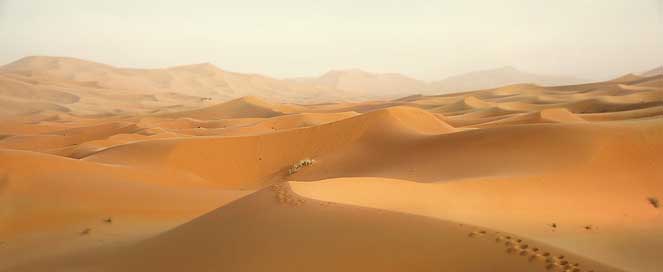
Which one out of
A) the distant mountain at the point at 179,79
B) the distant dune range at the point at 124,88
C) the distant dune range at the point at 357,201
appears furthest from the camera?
the distant mountain at the point at 179,79

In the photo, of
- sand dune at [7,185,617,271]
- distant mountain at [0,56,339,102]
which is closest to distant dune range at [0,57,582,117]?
distant mountain at [0,56,339,102]

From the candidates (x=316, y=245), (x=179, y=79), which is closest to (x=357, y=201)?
(x=316, y=245)

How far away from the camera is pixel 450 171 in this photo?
1366 cm

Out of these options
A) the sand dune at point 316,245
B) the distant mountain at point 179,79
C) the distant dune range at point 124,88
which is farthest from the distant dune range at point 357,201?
the distant mountain at point 179,79

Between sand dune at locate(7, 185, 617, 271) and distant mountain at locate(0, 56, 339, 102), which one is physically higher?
distant mountain at locate(0, 56, 339, 102)

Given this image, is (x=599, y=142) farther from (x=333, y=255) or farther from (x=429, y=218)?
(x=333, y=255)

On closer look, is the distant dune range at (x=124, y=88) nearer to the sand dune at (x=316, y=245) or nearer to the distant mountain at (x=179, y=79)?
the distant mountain at (x=179, y=79)

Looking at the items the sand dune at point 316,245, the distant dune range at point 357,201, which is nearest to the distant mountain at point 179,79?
the distant dune range at point 357,201

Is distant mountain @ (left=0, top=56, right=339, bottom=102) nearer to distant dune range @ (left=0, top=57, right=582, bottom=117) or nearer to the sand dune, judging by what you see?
distant dune range @ (left=0, top=57, right=582, bottom=117)

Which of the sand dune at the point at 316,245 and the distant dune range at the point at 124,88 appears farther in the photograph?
the distant dune range at the point at 124,88

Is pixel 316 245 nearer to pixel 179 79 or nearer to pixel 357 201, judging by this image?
pixel 357 201

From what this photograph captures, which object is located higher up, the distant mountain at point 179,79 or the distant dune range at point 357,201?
the distant mountain at point 179,79

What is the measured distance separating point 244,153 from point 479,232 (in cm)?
1590

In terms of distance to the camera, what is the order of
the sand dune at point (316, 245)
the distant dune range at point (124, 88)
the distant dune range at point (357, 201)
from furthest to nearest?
the distant dune range at point (124, 88)
the distant dune range at point (357, 201)
the sand dune at point (316, 245)
